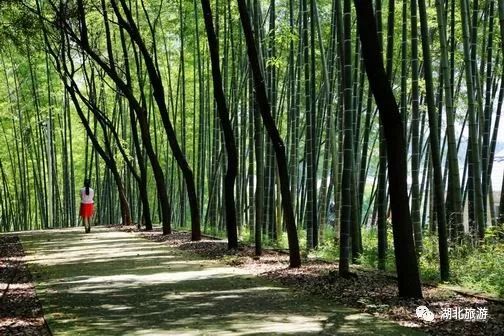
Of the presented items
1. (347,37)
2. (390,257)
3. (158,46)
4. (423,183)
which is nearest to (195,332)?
(347,37)

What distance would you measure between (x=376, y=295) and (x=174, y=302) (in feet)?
6.00

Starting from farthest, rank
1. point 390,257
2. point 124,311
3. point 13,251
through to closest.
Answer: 1. point 13,251
2. point 390,257
3. point 124,311

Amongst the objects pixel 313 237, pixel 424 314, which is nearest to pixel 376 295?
pixel 424 314

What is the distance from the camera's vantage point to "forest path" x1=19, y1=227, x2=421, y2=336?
4434 mm

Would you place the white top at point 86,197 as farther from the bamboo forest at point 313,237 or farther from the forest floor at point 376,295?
the forest floor at point 376,295

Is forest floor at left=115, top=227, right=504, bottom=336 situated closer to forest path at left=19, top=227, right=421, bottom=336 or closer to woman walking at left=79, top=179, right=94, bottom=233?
forest path at left=19, top=227, right=421, bottom=336

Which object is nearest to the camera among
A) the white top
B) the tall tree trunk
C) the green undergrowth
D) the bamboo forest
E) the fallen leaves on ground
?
the fallen leaves on ground

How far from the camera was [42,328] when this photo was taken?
4539 mm

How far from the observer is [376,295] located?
216 inches

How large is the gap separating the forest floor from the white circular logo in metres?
0.04

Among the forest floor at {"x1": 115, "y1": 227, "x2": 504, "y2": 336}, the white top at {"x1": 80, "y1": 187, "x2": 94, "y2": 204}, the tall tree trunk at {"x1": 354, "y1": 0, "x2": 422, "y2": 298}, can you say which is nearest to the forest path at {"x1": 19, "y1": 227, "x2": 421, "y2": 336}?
the forest floor at {"x1": 115, "y1": 227, "x2": 504, "y2": 336}

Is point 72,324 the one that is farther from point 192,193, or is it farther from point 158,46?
point 158,46

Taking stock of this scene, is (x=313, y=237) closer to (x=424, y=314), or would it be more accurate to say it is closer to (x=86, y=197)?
(x=424, y=314)

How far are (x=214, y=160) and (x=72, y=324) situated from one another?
977 cm
